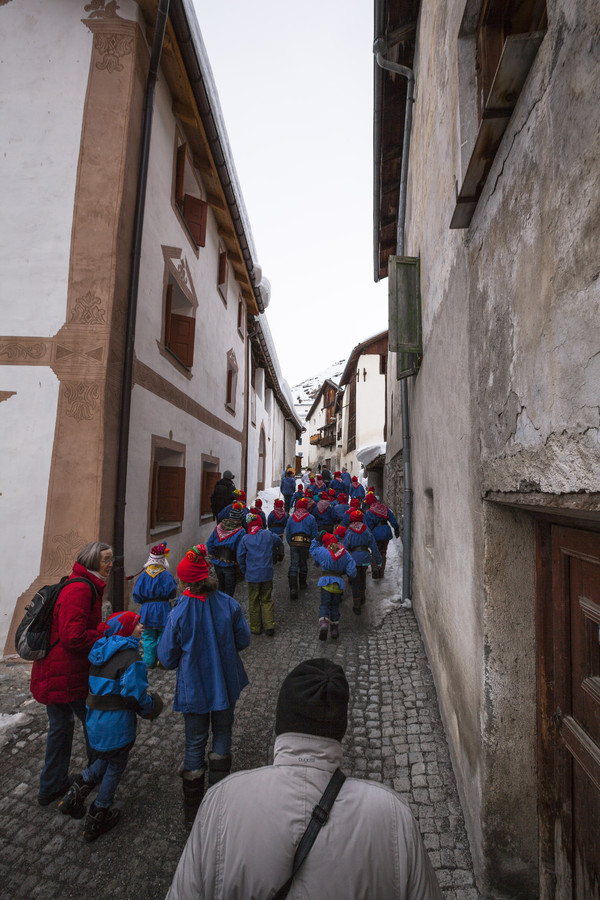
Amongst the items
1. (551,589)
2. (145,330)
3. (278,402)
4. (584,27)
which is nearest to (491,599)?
(551,589)

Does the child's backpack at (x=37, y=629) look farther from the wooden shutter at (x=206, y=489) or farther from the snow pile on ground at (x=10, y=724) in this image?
the wooden shutter at (x=206, y=489)

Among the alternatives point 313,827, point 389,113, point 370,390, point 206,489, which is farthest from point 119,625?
point 370,390

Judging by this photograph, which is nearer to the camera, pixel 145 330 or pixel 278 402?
pixel 145 330

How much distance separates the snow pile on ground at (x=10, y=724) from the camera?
3.83 m

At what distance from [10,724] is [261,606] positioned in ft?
10.1

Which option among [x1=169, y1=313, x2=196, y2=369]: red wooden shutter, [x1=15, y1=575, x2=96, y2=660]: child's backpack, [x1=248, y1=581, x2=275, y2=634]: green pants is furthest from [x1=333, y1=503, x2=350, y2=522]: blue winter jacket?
[x1=15, y1=575, x2=96, y2=660]: child's backpack

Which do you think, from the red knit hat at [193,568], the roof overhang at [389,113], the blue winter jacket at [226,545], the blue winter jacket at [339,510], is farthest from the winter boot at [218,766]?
the roof overhang at [389,113]

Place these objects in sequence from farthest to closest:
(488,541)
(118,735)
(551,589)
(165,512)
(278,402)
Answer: (278,402), (165,512), (118,735), (488,541), (551,589)

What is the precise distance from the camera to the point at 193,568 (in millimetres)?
3232

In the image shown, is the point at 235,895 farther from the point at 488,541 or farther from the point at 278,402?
the point at 278,402

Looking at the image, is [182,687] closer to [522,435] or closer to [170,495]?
[522,435]

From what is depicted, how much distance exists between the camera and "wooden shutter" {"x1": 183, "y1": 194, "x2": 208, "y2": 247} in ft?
28.4

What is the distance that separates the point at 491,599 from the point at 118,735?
2455 mm

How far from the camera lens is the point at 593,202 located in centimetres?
129
